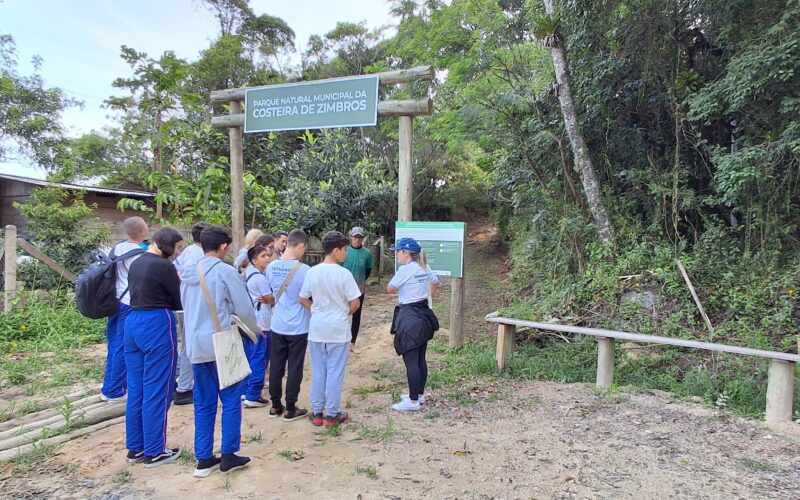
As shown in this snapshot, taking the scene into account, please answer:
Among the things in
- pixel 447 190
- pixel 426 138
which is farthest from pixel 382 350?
pixel 447 190

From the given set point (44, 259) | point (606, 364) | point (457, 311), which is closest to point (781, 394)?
point (606, 364)

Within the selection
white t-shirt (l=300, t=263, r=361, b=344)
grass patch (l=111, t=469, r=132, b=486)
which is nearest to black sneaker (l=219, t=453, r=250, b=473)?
grass patch (l=111, t=469, r=132, b=486)

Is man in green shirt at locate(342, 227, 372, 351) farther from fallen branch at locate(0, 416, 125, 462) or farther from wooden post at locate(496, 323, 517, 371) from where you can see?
Result: fallen branch at locate(0, 416, 125, 462)

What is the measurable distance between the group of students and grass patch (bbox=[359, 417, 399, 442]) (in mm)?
266

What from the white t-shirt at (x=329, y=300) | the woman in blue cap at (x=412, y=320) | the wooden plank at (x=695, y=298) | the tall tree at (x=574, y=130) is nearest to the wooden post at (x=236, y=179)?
the woman in blue cap at (x=412, y=320)

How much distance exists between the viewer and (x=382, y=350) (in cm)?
675

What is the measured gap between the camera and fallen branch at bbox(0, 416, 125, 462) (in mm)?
3462

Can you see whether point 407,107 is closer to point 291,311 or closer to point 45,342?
point 291,311

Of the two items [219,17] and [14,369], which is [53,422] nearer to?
[14,369]

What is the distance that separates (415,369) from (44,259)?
6.23 m

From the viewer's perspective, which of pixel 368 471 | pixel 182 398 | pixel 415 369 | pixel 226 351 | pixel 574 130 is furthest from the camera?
pixel 574 130

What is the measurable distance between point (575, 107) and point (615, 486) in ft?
21.8

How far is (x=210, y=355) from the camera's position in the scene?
311 cm

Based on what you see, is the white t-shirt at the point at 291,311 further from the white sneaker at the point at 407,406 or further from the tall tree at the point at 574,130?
the tall tree at the point at 574,130
